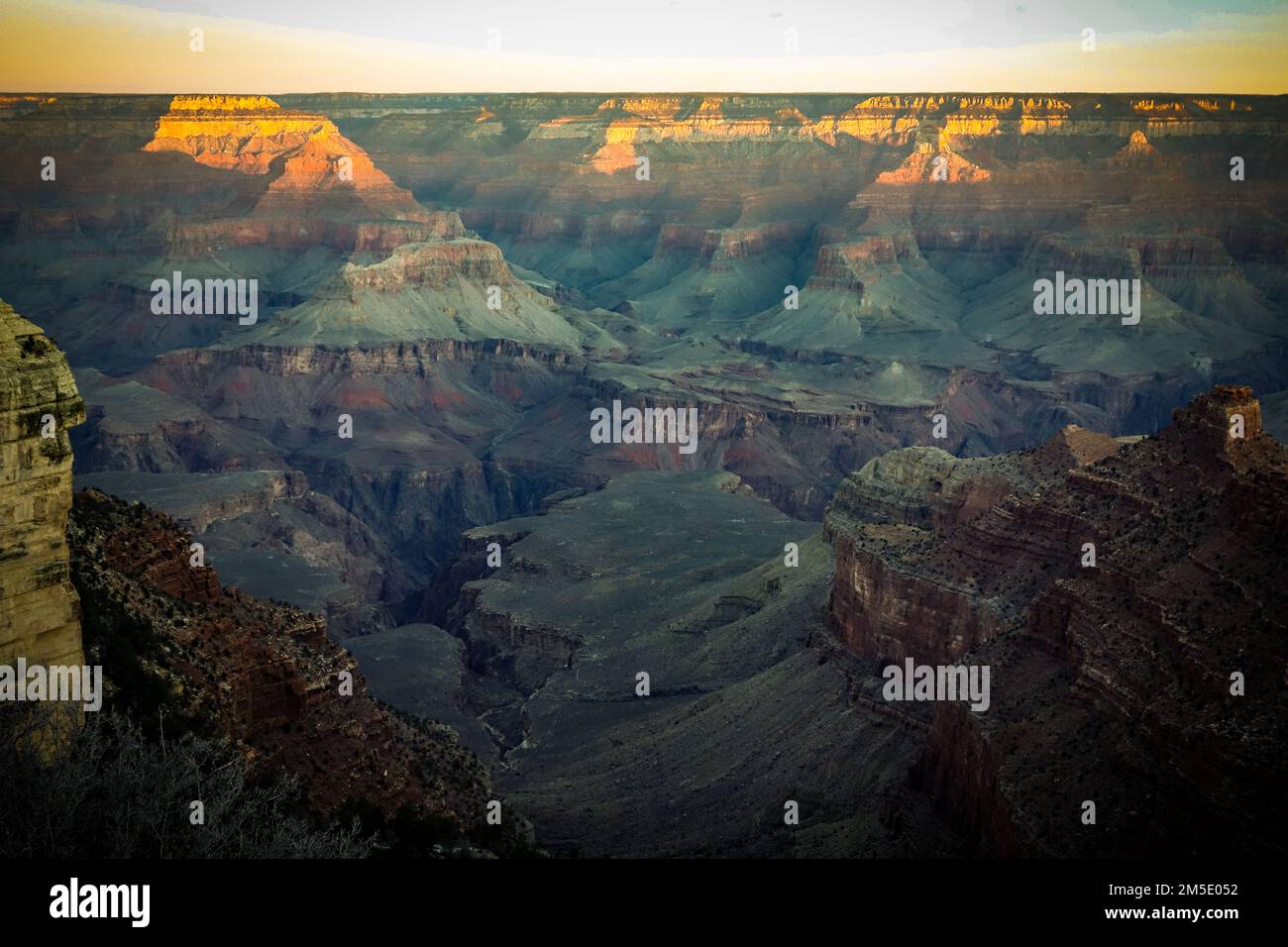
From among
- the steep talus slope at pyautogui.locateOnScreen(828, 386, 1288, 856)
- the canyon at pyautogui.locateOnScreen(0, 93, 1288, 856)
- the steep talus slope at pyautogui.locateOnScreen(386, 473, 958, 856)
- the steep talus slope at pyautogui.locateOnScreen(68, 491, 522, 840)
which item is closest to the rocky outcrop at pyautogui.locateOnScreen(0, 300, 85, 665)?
the canyon at pyautogui.locateOnScreen(0, 93, 1288, 856)

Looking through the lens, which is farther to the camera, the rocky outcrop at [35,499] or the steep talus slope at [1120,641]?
the steep talus slope at [1120,641]

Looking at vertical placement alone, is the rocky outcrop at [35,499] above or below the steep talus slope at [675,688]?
above

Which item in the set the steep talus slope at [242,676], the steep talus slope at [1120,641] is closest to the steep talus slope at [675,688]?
the steep talus slope at [1120,641]

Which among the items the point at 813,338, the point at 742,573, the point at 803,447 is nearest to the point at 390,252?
the point at 813,338

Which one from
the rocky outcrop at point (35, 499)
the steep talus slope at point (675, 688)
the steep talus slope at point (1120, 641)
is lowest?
the steep talus slope at point (675, 688)

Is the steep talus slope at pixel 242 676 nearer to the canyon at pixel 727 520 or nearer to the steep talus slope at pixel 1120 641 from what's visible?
the canyon at pixel 727 520
